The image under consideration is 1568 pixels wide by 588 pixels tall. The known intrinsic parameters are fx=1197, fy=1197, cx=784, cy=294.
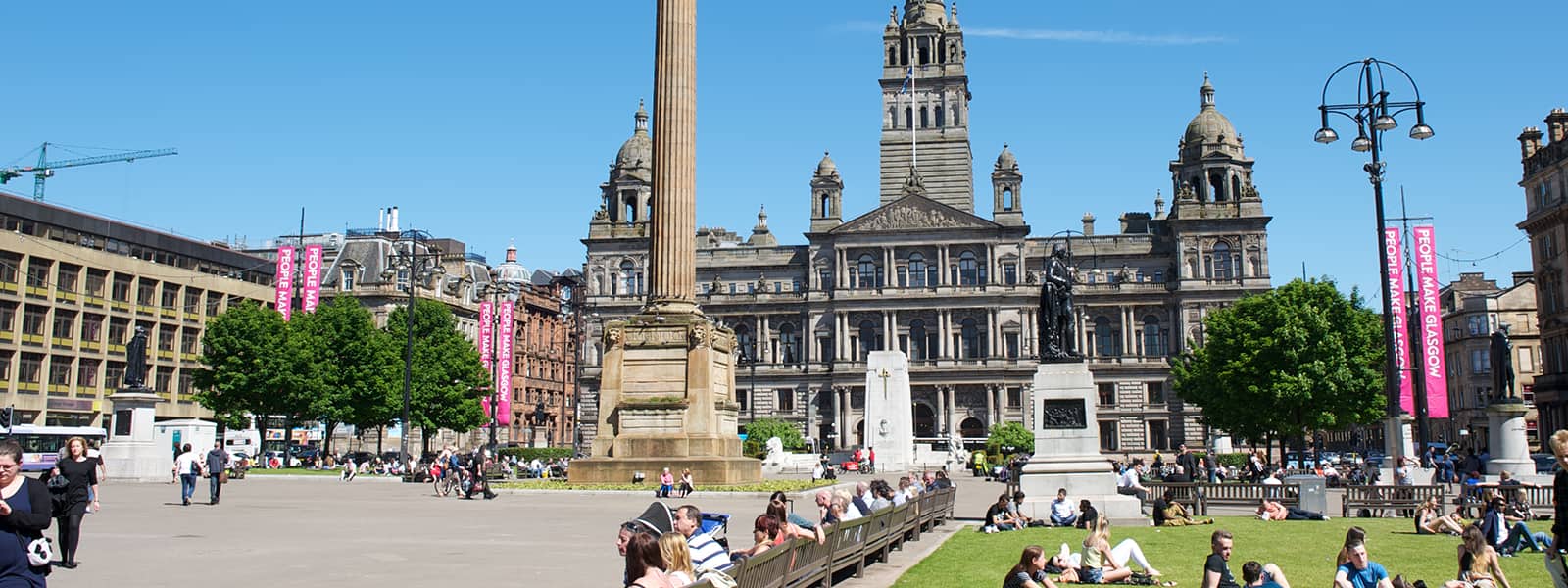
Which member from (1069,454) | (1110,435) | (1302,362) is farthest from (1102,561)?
(1110,435)

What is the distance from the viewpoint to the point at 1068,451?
2166 centimetres

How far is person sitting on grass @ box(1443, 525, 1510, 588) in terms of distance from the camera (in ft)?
34.8

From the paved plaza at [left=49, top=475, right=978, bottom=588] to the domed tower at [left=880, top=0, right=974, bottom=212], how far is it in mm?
69302

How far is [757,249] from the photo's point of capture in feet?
321

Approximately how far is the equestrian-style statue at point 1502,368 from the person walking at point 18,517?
33.0 meters

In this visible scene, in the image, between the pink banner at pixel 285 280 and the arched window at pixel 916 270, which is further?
the arched window at pixel 916 270

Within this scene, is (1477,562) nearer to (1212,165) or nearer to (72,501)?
(72,501)

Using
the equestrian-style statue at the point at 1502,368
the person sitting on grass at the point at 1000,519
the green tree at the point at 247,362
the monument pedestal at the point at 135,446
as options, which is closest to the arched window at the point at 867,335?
the green tree at the point at 247,362

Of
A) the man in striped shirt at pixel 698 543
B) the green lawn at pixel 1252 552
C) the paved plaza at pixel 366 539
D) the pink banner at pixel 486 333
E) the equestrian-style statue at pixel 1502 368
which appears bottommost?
the green lawn at pixel 1252 552

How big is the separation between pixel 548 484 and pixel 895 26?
246 feet

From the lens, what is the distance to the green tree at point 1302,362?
54.2m

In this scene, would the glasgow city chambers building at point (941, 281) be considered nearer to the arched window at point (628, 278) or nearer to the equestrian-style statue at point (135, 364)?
the arched window at point (628, 278)

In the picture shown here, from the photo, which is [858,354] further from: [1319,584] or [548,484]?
[1319,584]

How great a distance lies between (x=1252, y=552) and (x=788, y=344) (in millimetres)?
79140
